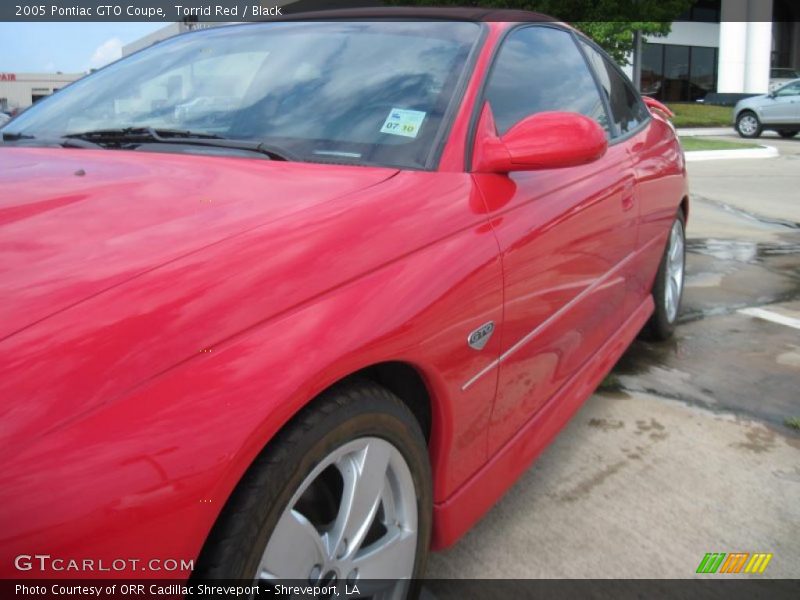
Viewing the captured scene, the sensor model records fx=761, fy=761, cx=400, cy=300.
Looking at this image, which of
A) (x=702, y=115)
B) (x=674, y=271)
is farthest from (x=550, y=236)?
(x=702, y=115)

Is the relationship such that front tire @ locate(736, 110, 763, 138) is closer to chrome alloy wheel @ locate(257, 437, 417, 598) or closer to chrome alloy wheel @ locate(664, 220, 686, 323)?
chrome alloy wheel @ locate(664, 220, 686, 323)

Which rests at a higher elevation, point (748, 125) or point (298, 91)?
point (298, 91)

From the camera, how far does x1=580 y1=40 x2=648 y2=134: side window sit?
10.9ft

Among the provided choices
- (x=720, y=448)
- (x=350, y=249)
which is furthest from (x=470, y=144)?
(x=720, y=448)

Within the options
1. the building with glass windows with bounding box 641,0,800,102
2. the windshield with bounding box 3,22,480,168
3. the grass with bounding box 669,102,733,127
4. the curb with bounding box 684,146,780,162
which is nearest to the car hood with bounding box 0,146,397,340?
the windshield with bounding box 3,22,480,168

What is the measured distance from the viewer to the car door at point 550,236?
77.9 inches

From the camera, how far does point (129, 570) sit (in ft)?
3.52

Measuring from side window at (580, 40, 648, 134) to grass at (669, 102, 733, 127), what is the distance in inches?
774

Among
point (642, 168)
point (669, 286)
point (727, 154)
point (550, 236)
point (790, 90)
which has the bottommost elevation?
point (669, 286)

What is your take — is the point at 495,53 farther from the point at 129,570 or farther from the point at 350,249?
the point at 129,570

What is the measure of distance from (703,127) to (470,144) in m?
24.5

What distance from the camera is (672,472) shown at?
2.67m

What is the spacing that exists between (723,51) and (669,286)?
29069 mm

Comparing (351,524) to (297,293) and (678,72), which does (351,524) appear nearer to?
(297,293)
